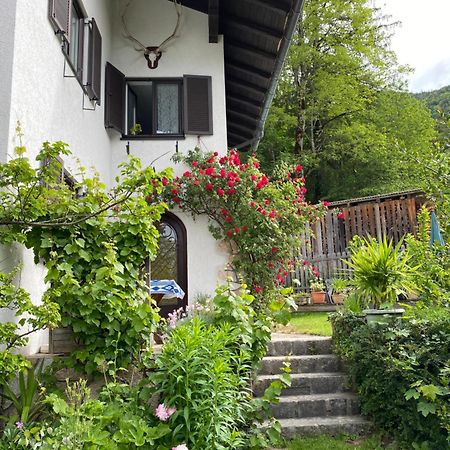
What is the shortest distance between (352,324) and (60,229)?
3.61 metres

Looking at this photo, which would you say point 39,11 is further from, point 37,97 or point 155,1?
point 155,1

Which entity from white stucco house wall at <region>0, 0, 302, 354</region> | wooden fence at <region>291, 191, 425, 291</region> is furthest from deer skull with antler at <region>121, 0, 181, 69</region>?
wooden fence at <region>291, 191, 425, 291</region>

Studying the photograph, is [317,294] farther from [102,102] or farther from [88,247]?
[88,247]

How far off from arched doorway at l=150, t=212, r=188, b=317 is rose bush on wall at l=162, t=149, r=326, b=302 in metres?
0.46

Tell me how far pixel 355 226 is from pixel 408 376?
26.6ft

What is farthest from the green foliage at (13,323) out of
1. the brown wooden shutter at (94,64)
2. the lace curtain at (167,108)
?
the lace curtain at (167,108)

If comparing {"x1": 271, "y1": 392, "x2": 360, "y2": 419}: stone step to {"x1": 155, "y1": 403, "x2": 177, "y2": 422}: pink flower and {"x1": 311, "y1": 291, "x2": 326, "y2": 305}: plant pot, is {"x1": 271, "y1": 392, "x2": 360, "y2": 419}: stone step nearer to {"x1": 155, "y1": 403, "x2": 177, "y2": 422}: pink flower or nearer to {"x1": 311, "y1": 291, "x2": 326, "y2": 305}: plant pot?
{"x1": 155, "y1": 403, "x2": 177, "y2": 422}: pink flower

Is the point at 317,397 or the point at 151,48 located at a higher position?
the point at 151,48

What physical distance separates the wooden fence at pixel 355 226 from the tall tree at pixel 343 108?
23.1 ft

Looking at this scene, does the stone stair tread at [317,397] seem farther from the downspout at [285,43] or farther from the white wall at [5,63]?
the downspout at [285,43]

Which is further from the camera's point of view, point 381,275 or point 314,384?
point 381,275

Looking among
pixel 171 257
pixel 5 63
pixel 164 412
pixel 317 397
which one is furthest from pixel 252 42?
pixel 164 412

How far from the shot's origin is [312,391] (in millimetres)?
5688

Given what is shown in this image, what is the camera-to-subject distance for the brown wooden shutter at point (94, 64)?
22.8 feet
